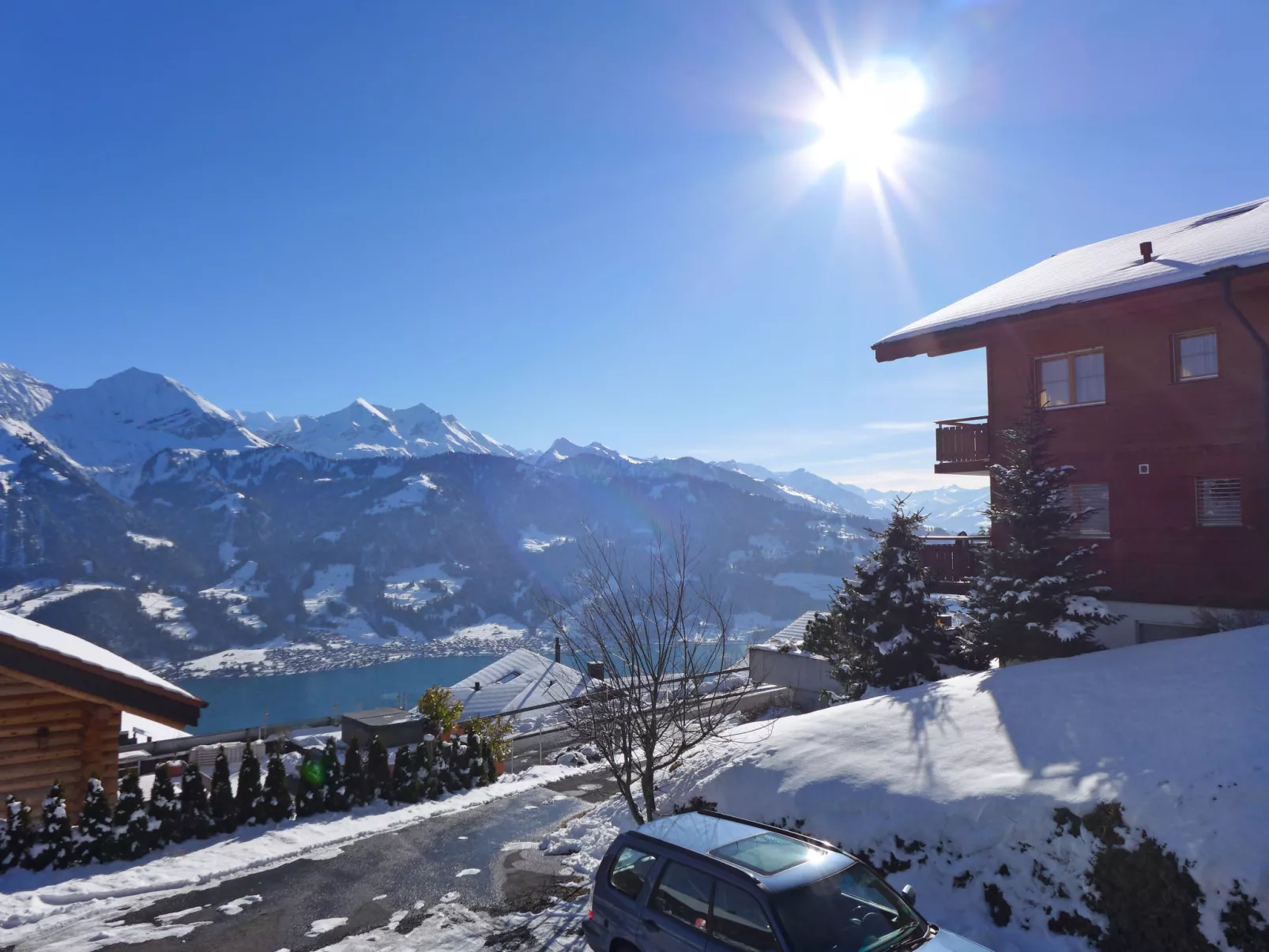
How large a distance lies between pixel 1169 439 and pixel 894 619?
7557 mm

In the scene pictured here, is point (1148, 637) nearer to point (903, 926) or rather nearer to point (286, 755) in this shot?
point (903, 926)

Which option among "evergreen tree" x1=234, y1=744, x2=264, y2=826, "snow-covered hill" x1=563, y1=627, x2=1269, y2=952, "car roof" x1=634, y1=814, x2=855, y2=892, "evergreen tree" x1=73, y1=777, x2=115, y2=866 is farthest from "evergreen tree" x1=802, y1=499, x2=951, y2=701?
"evergreen tree" x1=73, y1=777, x2=115, y2=866

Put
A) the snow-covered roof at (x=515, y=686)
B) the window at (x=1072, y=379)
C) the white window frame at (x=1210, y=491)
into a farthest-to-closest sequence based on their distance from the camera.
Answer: the snow-covered roof at (x=515, y=686) → the window at (x=1072, y=379) → the white window frame at (x=1210, y=491)

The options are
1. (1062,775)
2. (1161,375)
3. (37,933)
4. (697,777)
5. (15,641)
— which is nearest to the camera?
(1062,775)

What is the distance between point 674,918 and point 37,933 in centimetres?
884

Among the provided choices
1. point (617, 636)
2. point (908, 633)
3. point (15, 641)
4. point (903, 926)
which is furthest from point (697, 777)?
point (15, 641)

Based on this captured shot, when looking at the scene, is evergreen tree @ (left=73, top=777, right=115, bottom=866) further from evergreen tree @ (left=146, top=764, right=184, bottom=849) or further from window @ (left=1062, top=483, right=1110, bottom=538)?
window @ (left=1062, top=483, right=1110, bottom=538)

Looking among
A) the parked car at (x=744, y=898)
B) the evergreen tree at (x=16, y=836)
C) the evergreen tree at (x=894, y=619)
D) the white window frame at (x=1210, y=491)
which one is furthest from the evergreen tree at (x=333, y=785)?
the white window frame at (x=1210, y=491)

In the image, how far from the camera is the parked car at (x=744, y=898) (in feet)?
19.7

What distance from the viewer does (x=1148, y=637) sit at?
1730 centimetres

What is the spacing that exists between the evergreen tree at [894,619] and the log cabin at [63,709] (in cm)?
1558

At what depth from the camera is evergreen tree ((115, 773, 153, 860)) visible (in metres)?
12.5

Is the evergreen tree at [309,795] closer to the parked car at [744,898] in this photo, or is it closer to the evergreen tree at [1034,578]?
the parked car at [744,898]

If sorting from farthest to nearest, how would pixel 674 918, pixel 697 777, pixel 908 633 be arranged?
Answer: pixel 908 633
pixel 697 777
pixel 674 918
